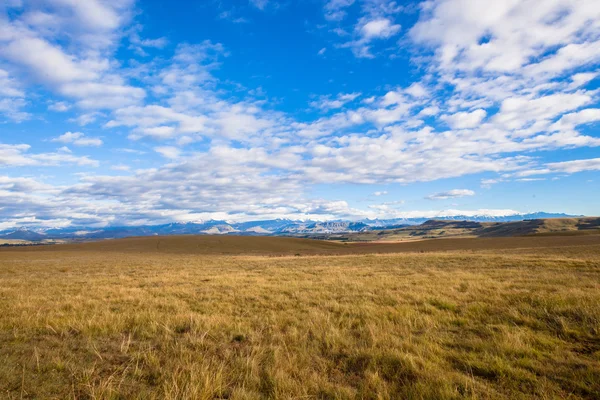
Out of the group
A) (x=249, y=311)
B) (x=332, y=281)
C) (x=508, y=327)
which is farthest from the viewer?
(x=332, y=281)

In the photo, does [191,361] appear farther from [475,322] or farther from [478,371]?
[475,322]

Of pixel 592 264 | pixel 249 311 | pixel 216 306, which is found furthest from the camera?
pixel 592 264

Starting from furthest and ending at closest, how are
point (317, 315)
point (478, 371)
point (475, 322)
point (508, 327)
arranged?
point (317, 315) < point (475, 322) < point (508, 327) < point (478, 371)

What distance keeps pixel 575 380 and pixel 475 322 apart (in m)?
3.55

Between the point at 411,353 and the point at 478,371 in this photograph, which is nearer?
the point at 478,371

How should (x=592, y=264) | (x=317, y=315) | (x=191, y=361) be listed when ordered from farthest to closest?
(x=592, y=264) → (x=317, y=315) → (x=191, y=361)

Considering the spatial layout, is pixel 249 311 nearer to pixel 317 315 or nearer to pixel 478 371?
pixel 317 315

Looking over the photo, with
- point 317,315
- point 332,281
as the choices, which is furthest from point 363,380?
point 332,281

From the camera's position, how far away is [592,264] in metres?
19.7

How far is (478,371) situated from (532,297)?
683cm

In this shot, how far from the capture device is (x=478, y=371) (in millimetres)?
5578

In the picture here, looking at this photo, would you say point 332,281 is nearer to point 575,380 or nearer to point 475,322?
point 475,322

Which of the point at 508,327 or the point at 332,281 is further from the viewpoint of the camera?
the point at 332,281

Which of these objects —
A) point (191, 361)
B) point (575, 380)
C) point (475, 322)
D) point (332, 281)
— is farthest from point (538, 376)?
point (332, 281)
